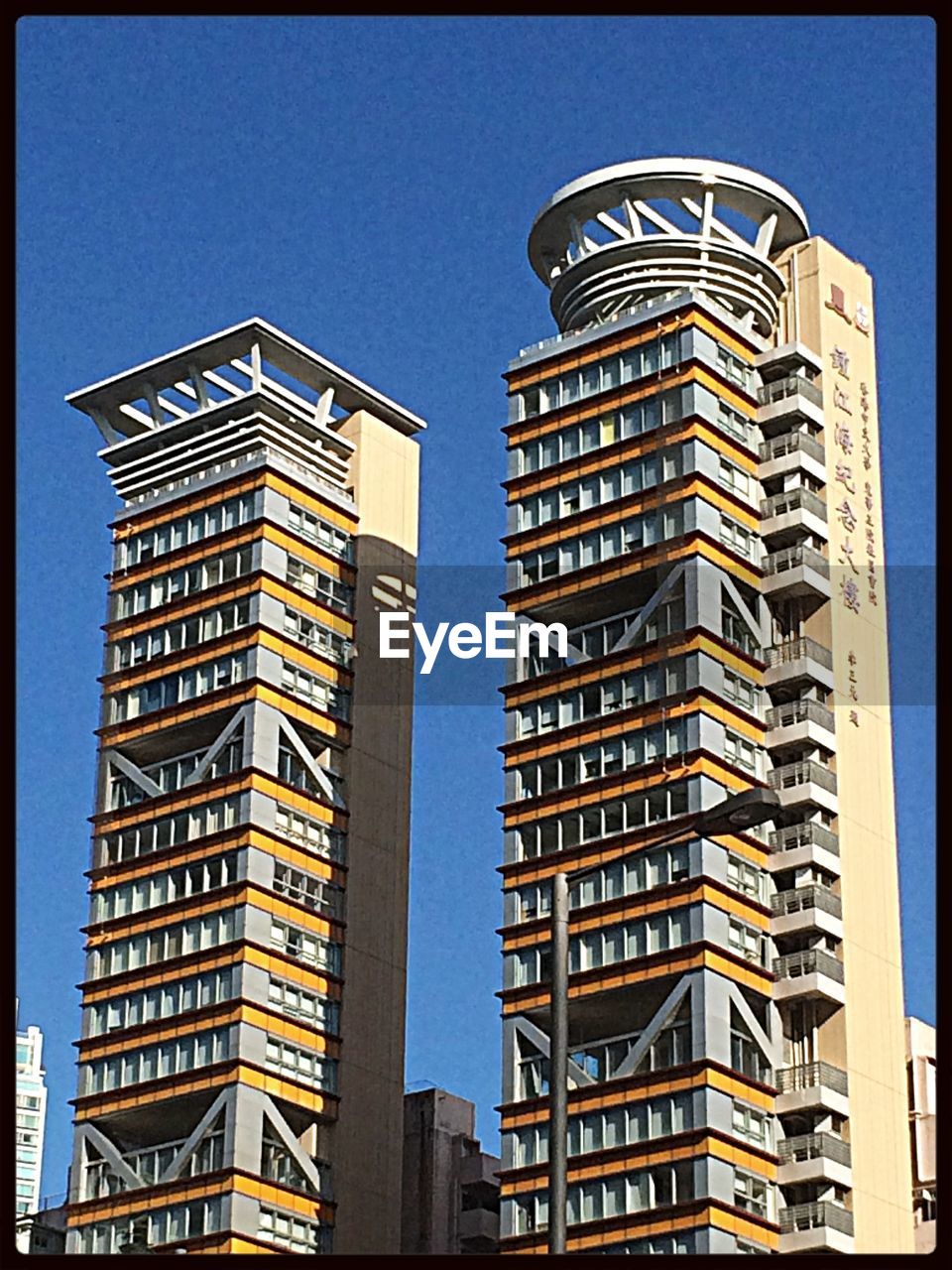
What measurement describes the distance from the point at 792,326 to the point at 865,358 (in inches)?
120

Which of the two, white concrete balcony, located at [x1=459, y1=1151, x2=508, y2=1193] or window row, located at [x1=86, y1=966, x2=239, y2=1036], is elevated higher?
window row, located at [x1=86, y1=966, x2=239, y2=1036]

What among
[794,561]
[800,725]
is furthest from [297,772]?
[800,725]

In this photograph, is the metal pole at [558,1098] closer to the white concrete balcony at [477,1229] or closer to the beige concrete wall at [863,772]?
the beige concrete wall at [863,772]

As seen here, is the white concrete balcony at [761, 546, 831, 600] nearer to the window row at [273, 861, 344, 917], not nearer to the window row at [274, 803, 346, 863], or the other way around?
the window row at [274, 803, 346, 863]

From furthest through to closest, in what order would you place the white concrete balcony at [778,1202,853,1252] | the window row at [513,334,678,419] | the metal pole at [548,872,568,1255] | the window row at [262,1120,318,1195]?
the window row at [513,334,678,419] → the window row at [262,1120,318,1195] → the white concrete balcony at [778,1202,853,1252] → the metal pole at [548,872,568,1255]

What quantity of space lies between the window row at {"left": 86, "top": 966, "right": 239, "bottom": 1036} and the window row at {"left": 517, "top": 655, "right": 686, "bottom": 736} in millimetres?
14518

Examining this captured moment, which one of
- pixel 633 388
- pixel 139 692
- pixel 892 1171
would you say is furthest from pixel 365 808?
pixel 892 1171

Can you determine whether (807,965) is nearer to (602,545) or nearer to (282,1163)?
(602,545)

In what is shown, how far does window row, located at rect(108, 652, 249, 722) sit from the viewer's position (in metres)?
97.9

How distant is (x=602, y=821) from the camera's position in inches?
3312

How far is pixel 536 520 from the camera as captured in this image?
302 feet

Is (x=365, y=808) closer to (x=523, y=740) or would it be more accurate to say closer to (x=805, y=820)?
(x=523, y=740)

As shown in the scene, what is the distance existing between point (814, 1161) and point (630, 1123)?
577cm

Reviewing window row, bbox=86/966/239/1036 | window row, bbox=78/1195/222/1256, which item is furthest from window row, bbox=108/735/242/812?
window row, bbox=78/1195/222/1256
